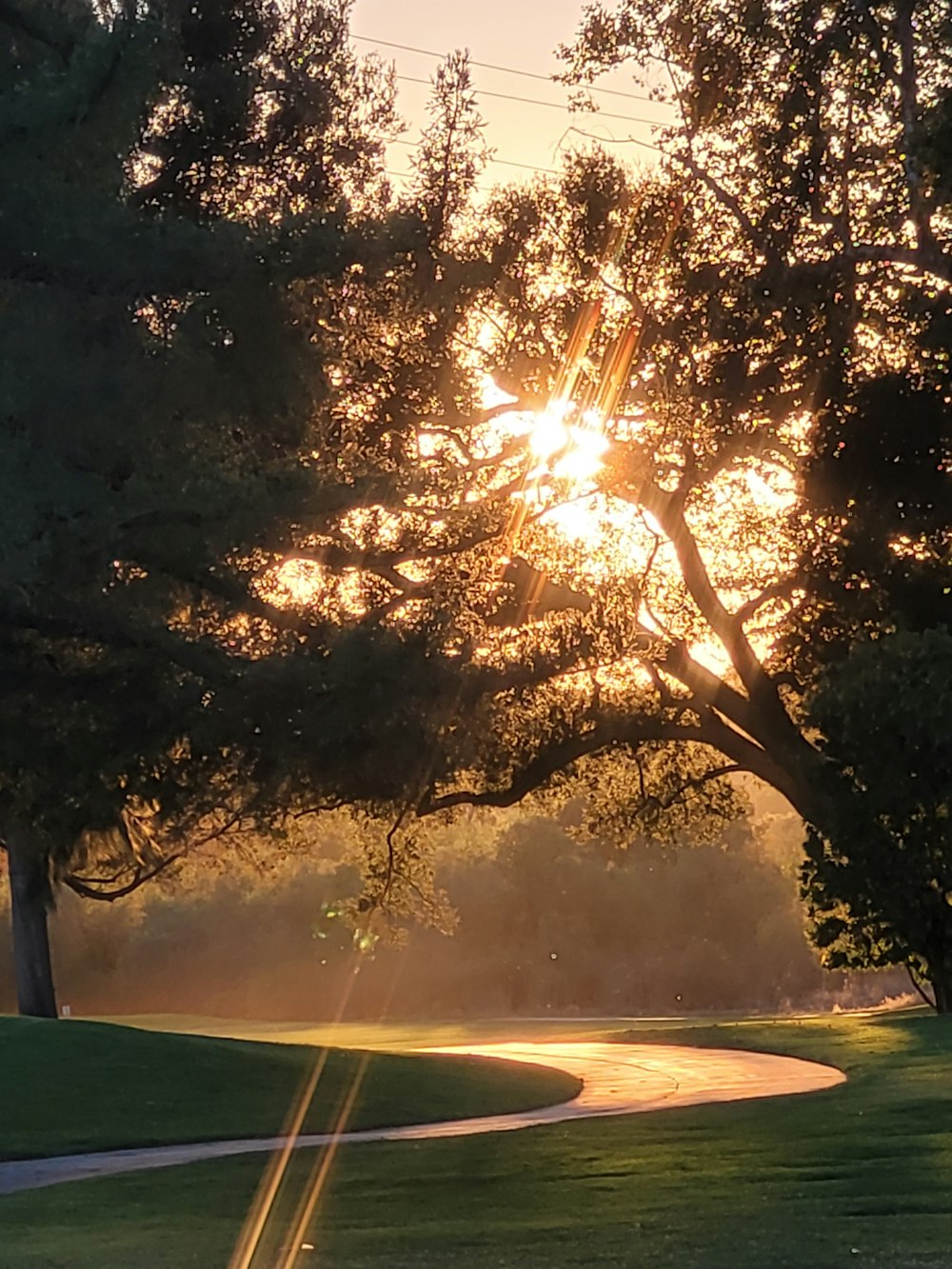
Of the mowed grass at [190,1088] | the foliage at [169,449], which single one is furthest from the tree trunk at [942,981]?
the foliage at [169,449]

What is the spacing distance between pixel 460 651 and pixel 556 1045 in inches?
784

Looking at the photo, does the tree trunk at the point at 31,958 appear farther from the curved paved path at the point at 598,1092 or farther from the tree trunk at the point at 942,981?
the tree trunk at the point at 942,981

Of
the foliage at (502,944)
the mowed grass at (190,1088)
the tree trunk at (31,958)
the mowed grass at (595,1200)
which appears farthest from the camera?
the foliage at (502,944)

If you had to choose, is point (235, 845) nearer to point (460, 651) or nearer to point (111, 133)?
point (460, 651)

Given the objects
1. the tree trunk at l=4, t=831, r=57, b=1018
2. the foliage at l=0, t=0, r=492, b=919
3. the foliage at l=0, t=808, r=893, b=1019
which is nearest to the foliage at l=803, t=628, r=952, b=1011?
the foliage at l=0, t=0, r=492, b=919

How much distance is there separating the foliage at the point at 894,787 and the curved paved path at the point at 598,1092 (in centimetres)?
237

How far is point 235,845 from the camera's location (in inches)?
868

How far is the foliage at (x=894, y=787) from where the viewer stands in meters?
14.6

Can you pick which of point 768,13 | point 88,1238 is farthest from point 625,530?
point 88,1238

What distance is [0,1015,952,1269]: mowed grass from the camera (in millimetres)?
9484

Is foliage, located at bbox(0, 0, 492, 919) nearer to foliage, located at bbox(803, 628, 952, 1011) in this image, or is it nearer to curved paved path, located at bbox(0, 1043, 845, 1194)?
curved paved path, located at bbox(0, 1043, 845, 1194)

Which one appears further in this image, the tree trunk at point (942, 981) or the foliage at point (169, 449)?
the tree trunk at point (942, 981)

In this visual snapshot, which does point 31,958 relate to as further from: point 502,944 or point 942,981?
point 502,944

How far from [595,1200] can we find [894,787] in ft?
19.2
